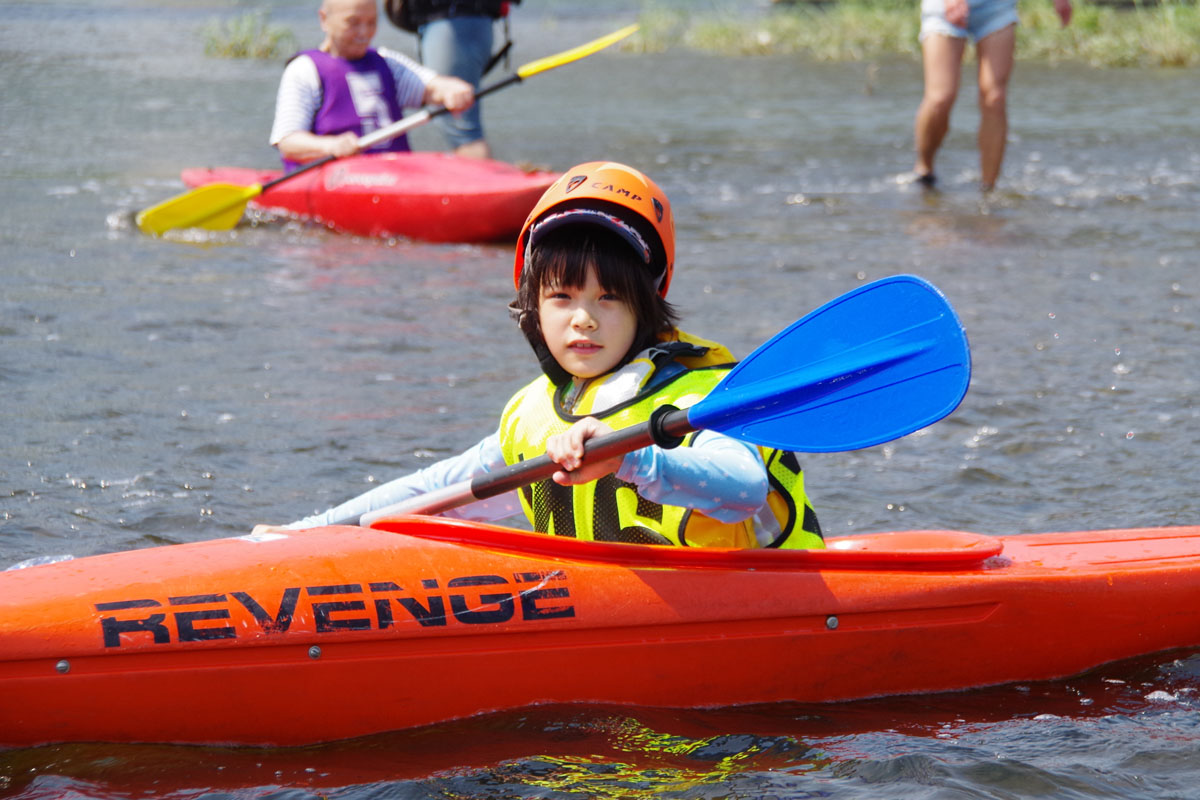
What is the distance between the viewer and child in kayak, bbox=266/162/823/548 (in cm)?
267

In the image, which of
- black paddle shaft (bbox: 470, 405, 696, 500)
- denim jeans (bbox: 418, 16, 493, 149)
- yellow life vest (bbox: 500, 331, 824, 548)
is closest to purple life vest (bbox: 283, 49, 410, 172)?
denim jeans (bbox: 418, 16, 493, 149)

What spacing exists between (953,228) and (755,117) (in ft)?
18.0

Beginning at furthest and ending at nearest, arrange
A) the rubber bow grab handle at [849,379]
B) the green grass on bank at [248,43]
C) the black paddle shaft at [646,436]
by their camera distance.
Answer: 1. the green grass on bank at [248,43]
2. the rubber bow grab handle at [849,379]
3. the black paddle shaft at [646,436]

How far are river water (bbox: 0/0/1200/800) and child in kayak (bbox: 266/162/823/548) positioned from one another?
0.34 m

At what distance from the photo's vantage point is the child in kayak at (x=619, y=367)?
2672 mm

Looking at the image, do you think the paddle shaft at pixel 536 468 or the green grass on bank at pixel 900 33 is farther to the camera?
the green grass on bank at pixel 900 33

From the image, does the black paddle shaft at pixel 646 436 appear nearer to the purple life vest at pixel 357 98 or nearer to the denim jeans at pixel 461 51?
the purple life vest at pixel 357 98

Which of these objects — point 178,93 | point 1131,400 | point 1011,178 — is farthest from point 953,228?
point 178,93

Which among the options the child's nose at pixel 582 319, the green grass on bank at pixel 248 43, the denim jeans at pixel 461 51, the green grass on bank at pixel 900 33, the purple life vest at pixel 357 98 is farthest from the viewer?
the green grass on bank at pixel 248 43

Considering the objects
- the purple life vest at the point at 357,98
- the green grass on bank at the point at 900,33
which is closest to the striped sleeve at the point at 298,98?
the purple life vest at the point at 357,98

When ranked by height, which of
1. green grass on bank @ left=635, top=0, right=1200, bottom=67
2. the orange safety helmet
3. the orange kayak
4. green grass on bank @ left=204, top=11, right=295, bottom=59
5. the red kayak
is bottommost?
the orange kayak

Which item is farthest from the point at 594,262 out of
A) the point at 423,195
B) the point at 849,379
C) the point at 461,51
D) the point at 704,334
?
the point at 461,51

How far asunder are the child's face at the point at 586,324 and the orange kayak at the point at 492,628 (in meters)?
0.33

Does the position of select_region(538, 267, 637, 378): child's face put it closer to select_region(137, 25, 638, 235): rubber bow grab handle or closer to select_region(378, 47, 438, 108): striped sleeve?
select_region(137, 25, 638, 235): rubber bow grab handle
